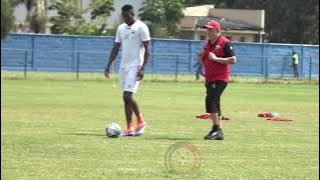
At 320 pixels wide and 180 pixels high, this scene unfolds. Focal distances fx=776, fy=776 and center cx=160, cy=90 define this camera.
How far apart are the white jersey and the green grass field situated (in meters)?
1.17

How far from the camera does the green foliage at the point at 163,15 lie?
6325 centimetres

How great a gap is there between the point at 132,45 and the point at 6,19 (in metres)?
7.93

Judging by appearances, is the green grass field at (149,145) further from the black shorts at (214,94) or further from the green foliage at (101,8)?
the green foliage at (101,8)

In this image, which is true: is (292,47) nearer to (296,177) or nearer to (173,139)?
(173,139)

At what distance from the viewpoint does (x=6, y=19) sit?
400 cm

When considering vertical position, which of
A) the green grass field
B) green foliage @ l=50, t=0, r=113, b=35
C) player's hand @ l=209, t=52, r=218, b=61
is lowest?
the green grass field

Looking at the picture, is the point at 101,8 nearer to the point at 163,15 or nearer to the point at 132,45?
the point at 163,15

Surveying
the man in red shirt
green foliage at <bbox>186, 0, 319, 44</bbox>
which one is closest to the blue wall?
green foliage at <bbox>186, 0, 319, 44</bbox>

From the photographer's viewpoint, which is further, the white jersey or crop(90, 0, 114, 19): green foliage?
crop(90, 0, 114, 19): green foliage

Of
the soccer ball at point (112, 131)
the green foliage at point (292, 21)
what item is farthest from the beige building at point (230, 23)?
the soccer ball at point (112, 131)

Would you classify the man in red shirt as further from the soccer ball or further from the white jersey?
the soccer ball

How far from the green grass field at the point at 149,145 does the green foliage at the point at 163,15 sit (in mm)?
44099

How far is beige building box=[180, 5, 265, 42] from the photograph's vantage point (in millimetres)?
66938

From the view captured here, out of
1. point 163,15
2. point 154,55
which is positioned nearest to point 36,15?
point 163,15
